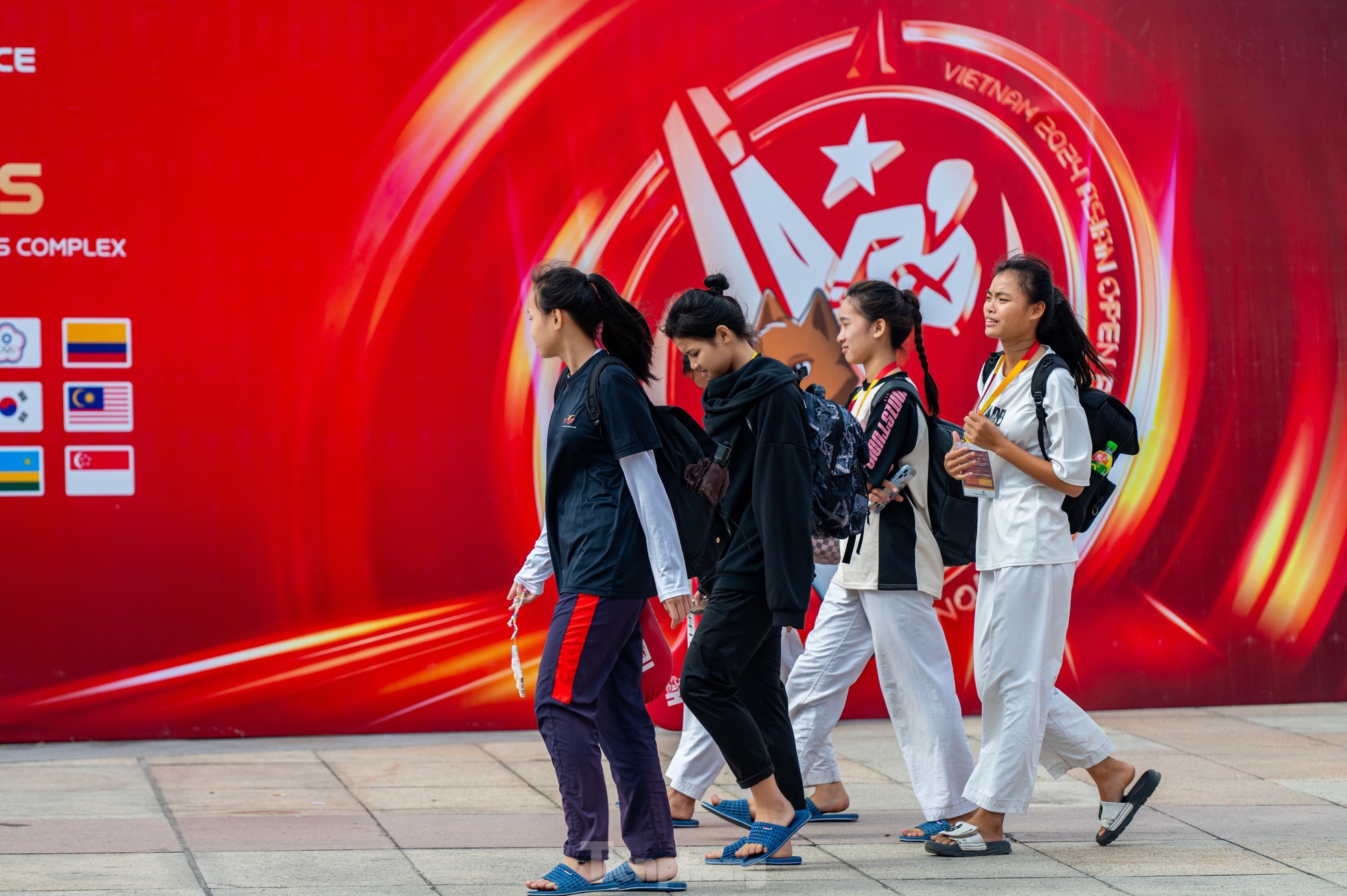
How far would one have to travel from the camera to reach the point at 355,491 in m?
7.05

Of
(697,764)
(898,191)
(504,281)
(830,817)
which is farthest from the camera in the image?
(898,191)

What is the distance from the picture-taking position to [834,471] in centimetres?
501

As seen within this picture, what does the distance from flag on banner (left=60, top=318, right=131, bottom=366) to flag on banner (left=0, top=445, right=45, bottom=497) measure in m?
0.41

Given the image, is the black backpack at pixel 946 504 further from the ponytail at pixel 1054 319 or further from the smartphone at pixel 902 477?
the ponytail at pixel 1054 319

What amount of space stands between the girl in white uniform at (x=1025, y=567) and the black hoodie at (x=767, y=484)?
0.65m

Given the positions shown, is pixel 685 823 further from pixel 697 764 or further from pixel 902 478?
pixel 902 478

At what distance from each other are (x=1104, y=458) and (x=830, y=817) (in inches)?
62.9

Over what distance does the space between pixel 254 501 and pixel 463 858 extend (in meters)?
2.48

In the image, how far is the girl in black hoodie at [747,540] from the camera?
478 cm

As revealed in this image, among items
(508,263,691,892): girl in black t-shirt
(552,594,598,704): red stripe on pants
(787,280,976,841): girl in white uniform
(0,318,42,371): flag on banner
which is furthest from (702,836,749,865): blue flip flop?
(0,318,42,371): flag on banner

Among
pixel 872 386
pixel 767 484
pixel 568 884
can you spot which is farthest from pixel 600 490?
pixel 872 386

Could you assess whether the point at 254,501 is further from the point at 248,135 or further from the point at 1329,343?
the point at 1329,343

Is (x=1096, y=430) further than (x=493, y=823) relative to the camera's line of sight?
No

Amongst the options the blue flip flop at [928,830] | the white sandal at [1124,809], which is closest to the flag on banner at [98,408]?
the blue flip flop at [928,830]
